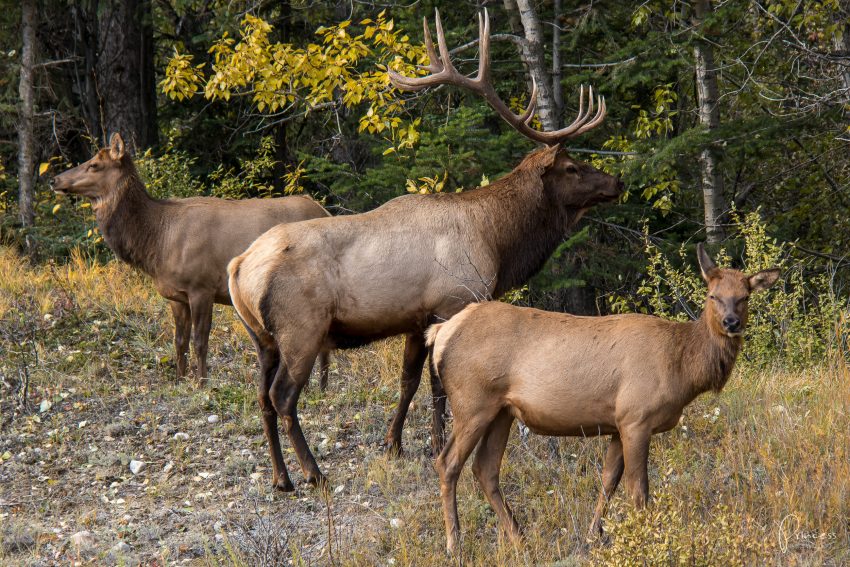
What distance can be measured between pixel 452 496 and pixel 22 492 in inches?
133

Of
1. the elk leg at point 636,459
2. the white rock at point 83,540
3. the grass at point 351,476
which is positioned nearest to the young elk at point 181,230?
the grass at point 351,476

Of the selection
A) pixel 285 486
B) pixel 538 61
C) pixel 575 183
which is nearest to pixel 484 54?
pixel 575 183

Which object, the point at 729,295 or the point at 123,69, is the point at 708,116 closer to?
Answer: the point at 729,295

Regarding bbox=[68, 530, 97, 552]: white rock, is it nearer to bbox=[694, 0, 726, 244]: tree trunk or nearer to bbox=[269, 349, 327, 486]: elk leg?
bbox=[269, 349, 327, 486]: elk leg

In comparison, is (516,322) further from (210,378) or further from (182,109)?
(182,109)

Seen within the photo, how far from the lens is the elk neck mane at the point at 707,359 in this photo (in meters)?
5.92

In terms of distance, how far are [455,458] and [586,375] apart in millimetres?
874

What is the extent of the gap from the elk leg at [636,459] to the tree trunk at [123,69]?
11.6 metres

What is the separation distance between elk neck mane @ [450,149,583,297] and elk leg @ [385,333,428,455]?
69cm

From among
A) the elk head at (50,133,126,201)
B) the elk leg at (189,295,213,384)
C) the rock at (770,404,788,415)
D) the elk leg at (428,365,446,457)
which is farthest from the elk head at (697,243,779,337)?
the elk head at (50,133,126,201)

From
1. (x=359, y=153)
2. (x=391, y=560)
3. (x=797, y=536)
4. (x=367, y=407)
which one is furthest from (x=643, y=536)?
(x=359, y=153)

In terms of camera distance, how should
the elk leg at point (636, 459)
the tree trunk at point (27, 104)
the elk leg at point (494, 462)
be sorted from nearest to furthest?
the elk leg at point (636, 459) → the elk leg at point (494, 462) → the tree trunk at point (27, 104)

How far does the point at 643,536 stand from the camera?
16.5ft

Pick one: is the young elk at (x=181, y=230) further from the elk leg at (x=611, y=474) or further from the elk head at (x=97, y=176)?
the elk leg at (x=611, y=474)
